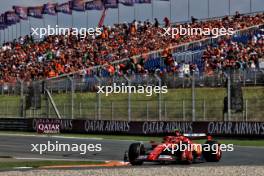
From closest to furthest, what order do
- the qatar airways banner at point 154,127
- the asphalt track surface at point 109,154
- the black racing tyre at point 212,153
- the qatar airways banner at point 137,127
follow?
the black racing tyre at point 212,153 < the asphalt track surface at point 109,154 < the qatar airways banner at point 137,127 < the qatar airways banner at point 154,127

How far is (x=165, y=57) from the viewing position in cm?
3625

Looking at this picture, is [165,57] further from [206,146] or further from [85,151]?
[206,146]

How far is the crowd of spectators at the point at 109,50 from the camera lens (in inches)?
1435

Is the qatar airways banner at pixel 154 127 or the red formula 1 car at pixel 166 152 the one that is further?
the qatar airways banner at pixel 154 127

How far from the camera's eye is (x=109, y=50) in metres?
43.9

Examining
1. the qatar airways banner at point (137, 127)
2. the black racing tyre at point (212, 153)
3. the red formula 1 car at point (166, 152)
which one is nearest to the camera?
the red formula 1 car at point (166, 152)

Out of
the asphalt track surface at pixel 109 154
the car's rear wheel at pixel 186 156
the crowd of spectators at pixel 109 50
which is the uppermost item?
the crowd of spectators at pixel 109 50

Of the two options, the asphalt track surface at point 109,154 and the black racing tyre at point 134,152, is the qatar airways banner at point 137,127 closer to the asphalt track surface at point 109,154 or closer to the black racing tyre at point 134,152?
the asphalt track surface at point 109,154

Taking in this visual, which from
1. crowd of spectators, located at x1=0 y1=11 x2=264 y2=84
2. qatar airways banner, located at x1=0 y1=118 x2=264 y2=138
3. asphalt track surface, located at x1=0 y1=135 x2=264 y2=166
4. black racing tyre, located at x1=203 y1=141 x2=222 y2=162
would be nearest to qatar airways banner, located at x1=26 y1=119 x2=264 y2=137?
qatar airways banner, located at x1=0 y1=118 x2=264 y2=138

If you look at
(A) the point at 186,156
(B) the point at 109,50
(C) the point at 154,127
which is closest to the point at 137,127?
(C) the point at 154,127

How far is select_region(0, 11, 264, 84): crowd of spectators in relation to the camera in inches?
1435

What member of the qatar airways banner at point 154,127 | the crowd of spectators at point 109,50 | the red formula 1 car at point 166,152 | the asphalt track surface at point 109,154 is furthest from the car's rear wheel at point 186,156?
the crowd of spectators at point 109,50

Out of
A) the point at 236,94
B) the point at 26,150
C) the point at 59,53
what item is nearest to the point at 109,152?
the point at 26,150

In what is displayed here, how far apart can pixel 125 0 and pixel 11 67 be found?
1177 cm
